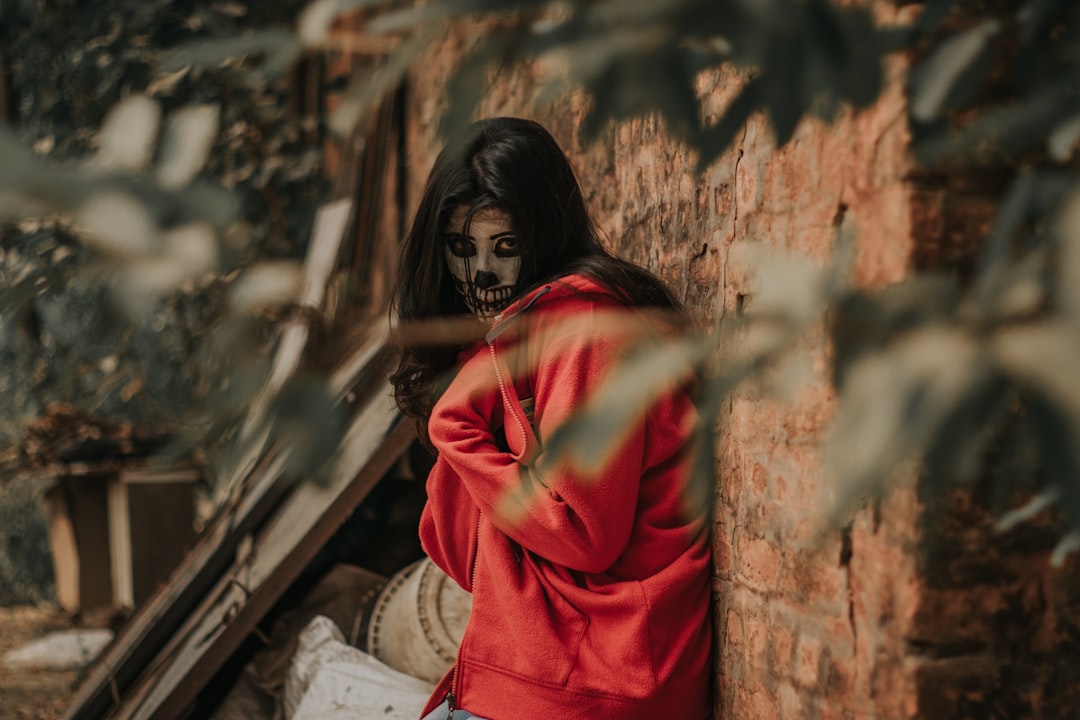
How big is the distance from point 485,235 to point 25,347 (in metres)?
5.20

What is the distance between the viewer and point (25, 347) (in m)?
6.36

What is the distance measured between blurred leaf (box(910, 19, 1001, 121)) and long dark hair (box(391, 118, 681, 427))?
3.92 ft

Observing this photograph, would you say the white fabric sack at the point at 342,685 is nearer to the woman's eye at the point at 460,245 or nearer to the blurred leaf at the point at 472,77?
the woman's eye at the point at 460,245

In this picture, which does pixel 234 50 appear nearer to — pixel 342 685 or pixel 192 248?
pixel 192 248

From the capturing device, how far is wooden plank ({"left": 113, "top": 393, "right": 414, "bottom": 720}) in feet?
10.2

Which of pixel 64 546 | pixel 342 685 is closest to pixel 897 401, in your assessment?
pixel 342 685

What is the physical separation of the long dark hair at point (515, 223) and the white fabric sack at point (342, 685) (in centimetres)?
93

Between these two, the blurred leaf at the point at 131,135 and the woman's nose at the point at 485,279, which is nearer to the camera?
the blurred leaf at the point at 131,135

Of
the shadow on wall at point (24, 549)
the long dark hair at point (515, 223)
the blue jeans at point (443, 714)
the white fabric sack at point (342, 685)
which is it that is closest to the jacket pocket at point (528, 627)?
the blue jeans at point (443, 714)

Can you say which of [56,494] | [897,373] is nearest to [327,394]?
[897,373]

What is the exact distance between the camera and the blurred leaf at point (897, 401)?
664 millimetres

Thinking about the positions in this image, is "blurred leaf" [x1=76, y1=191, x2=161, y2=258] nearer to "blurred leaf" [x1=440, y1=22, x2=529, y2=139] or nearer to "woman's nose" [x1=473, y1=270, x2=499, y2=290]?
"blurred leaf" [x1=440, y1=22, x2=529, y2=139]

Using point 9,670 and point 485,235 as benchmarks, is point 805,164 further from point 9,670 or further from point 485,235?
point 9,670

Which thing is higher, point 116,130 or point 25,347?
point 116,130
